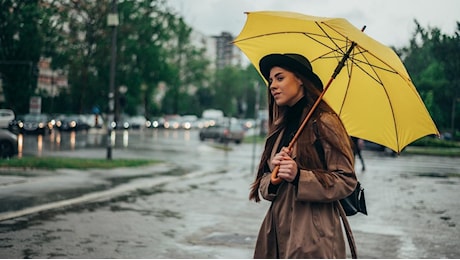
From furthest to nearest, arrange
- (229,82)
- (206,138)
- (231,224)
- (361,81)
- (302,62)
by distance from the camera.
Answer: (229,82) → (206,138) → (231,224) → (361,81) → (302,62)

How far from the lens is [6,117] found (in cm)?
4650

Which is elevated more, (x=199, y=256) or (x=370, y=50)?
(x=370, y=50)

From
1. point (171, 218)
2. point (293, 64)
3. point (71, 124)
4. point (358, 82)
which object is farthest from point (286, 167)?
point (71, 124)

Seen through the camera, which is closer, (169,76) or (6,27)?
(6,27)

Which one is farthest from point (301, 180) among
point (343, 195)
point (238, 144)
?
point (238, 144)

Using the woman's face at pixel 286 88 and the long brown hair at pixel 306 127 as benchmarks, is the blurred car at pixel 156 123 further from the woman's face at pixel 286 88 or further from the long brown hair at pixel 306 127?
the woman's face at pixel 286 88

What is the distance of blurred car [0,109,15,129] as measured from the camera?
45731 millimetres

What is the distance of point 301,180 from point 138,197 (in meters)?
10.2

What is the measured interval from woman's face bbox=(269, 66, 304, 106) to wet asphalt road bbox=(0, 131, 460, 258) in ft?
14.1

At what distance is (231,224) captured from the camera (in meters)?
10.6

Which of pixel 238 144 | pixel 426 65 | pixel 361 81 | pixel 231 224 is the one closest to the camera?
pixel 361 81

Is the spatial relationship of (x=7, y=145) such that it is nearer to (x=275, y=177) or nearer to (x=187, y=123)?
(x=275, y=177)

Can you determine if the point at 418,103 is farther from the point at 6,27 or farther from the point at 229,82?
the point at 229,82

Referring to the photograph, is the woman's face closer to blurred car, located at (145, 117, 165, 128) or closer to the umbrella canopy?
the umbrella canopy
